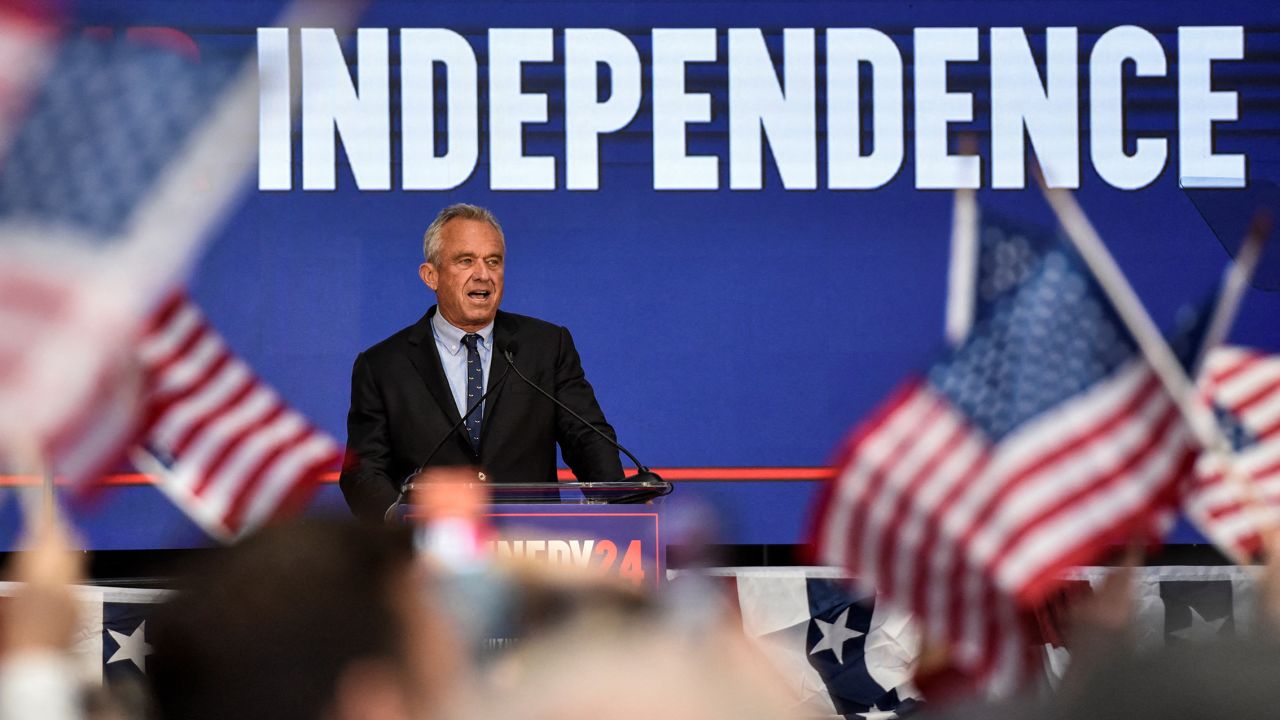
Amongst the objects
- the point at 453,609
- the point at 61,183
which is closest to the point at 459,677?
the point at 453,609

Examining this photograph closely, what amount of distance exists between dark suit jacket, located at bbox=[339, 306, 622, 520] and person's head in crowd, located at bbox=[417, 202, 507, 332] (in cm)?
11

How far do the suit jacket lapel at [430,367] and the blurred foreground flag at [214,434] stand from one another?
469 mm

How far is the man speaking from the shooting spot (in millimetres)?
4301

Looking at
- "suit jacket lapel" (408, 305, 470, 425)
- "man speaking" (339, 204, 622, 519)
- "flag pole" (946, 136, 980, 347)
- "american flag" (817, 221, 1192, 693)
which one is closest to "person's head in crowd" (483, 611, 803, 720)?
"american flag" (817, 221, 1192, 693)

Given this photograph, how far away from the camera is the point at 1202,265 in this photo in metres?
5.58

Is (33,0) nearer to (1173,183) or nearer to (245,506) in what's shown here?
(245,506)

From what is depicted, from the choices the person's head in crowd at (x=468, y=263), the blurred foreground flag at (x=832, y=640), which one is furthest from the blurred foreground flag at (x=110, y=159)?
the blurred foreground flag at (x=832, y=640)

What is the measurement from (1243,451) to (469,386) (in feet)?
7.21

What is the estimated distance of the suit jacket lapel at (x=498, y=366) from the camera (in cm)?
431

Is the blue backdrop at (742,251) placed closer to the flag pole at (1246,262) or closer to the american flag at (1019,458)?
the flag pole at (1246,262)

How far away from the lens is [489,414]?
4.31m

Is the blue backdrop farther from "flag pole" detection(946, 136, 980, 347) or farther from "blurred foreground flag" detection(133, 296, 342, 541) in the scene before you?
"blurred foreground flag" detection(133, 296, 342, 541)

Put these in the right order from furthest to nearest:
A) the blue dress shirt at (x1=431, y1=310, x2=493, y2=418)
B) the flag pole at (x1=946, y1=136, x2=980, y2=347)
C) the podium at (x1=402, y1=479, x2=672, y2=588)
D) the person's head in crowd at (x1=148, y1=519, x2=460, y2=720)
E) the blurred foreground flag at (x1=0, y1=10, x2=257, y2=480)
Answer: the flag pole at (x1=946, y1=136, x2=980, y2=347) → the blurred foreground flag at (x1=0, y1=10, x2=257, y2=480) → the blue dress shirt at (x1=431, y1=310, x2=493, y2=418) → the podium at (x1=402, y1=479, x2=672, y2=588) → the person's head in crowd at (x1=148, y1=519, x2=460, y2=720)

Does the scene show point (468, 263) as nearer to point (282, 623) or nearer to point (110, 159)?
point (110, 159)
